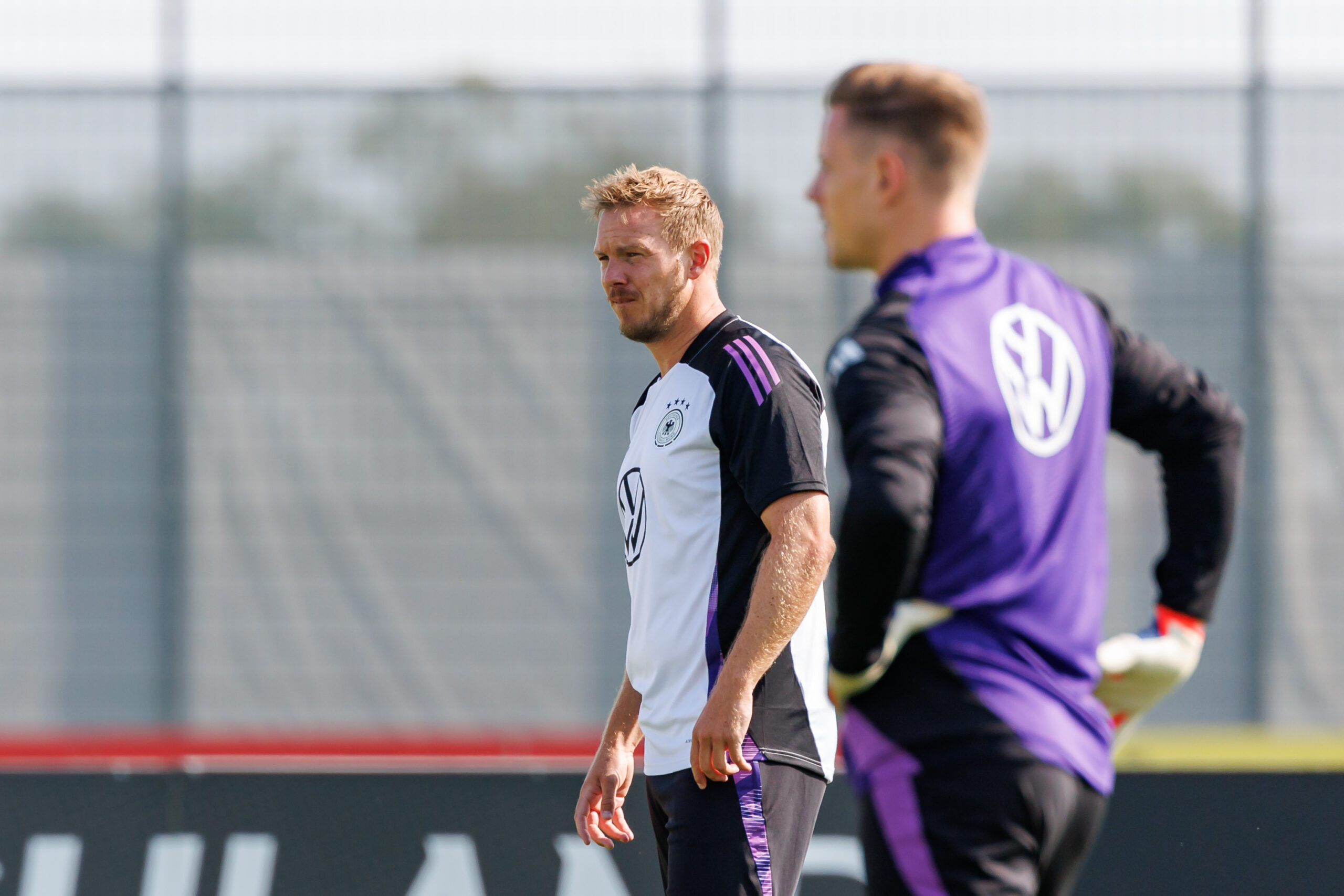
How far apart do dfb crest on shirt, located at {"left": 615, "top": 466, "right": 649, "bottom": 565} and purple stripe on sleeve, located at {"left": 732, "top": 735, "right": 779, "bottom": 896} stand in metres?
0.51

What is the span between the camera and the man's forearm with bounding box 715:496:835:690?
2619mm

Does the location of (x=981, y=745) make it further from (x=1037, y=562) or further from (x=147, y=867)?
(x=147, y=867)

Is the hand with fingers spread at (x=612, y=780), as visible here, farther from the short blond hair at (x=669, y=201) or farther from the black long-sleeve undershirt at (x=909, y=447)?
the black long-sleeve undershirt at (x=909, y=447)

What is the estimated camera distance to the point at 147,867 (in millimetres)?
4188

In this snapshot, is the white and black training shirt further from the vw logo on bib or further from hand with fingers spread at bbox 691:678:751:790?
the vw logo on bib

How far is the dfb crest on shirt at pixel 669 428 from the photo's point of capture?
291cm


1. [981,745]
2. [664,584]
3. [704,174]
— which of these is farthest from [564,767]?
[704,174]

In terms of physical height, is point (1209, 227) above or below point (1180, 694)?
above

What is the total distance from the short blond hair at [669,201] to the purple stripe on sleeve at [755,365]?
280 mm

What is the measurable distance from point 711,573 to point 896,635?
901mm

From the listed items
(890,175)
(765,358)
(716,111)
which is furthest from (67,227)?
(890,175)

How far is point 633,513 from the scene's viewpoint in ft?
9.95

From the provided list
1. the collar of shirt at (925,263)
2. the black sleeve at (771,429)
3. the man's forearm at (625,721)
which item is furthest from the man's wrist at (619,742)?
the collar of shirt at (925,263)

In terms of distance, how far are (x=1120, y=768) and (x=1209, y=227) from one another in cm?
457
